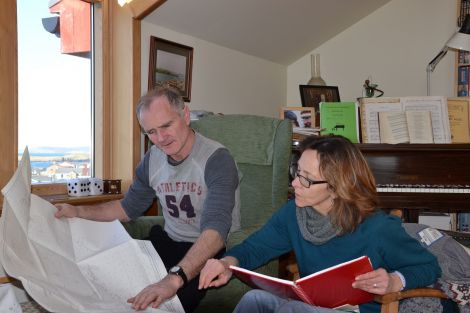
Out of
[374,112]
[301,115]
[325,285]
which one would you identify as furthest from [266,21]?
[325,285]

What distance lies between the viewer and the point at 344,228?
4.16 feet

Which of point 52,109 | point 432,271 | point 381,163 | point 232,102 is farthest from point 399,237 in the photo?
point 232,102

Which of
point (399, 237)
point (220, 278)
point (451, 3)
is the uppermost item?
point (451, 3)

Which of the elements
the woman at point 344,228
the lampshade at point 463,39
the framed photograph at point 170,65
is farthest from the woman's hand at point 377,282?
the lampshade at point 463,39

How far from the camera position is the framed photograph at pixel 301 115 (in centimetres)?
300

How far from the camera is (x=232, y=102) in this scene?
134 inches

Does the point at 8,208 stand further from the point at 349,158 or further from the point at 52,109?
the point at 52,109

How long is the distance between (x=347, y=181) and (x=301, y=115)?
1796mm

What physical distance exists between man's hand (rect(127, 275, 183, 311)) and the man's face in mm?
557

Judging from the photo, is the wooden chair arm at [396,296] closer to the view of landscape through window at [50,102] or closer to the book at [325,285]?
the book at [325,285]

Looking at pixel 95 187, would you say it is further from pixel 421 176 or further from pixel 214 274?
pixel 421 176

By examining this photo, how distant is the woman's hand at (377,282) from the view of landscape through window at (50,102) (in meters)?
1.81

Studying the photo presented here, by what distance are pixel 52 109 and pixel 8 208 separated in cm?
147

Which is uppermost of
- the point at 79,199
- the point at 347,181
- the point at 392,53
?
the point at 392,53
